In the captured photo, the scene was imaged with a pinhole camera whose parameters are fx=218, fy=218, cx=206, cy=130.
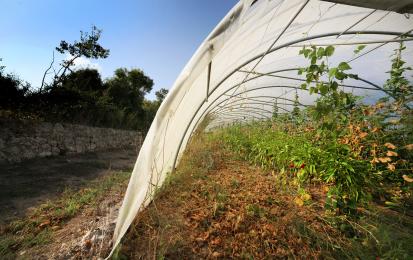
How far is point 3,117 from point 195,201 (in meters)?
7.92

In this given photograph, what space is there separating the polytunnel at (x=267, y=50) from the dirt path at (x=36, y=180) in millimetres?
2534

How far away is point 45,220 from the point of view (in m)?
3.23

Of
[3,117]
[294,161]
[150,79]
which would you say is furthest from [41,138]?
[150,79]

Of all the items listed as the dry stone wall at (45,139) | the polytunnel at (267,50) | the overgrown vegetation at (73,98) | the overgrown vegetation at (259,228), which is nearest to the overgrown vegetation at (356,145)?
the overgrown vegetation at (259,228)

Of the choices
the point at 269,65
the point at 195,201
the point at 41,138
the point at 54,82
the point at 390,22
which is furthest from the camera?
the point at 54,82

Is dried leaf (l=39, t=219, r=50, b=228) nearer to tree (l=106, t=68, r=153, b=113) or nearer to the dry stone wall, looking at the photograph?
the dry stone wall

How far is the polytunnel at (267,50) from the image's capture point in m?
1.78

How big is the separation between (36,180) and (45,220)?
305 cm

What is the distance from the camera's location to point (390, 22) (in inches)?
112

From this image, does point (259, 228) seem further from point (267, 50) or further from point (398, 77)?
point (398, 77)

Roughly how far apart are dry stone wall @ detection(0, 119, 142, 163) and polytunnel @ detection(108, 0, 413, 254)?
394 cm

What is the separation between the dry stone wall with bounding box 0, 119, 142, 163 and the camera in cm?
726

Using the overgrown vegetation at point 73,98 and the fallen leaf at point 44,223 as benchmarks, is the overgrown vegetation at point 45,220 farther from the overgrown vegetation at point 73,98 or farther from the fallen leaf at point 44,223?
the overgrown vegetation at point 73,98

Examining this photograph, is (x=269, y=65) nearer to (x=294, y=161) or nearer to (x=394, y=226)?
(x=294, y=161)
